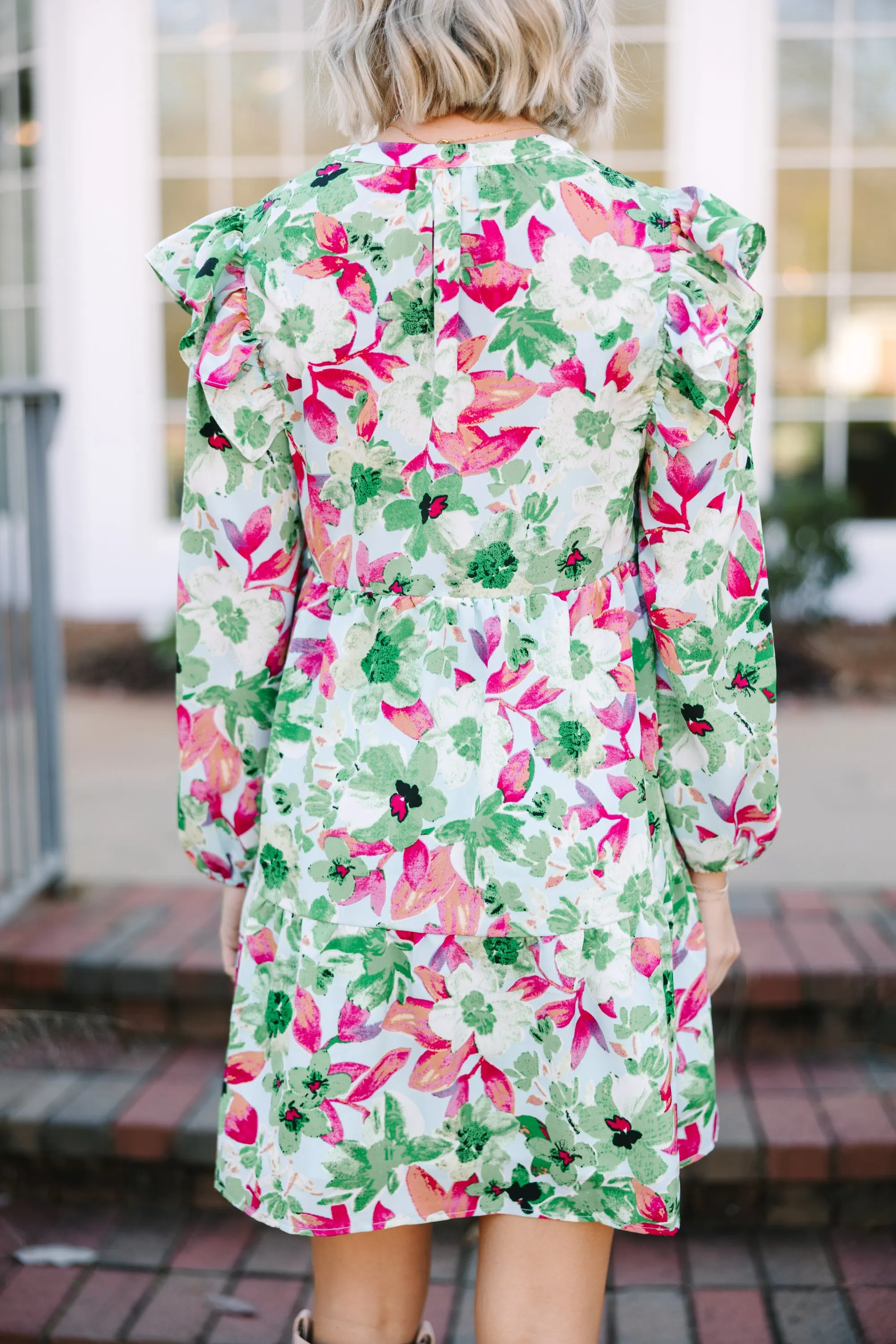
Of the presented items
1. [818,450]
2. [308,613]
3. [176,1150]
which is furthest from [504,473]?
[818,450]

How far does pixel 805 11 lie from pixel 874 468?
1913mm

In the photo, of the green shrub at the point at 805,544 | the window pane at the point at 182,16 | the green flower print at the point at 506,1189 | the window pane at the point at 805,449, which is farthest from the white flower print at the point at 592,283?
the window pane at the point at 182,16

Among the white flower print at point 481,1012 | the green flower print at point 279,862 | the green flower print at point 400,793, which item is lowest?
the white flower print at point 481,1012

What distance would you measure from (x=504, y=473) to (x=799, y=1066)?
1.70 meters

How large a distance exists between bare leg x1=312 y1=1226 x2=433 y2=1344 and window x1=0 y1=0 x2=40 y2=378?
5650 millimetres

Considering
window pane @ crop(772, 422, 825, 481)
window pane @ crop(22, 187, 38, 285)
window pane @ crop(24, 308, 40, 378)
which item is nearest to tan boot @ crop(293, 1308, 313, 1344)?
window pane @ crop(772, 422, 825, 481)

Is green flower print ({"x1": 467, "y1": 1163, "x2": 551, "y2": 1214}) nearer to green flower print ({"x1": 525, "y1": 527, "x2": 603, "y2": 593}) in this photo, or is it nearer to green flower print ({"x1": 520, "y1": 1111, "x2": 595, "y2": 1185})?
green flower print ({"x1": 520, "y1": 1111, "x2": 595, "y2": 1185})

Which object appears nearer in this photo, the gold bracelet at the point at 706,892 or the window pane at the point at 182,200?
the gold bracelet at the point at 706,892

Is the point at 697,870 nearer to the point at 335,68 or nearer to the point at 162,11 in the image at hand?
the point at 335,68

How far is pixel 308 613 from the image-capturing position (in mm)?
1235

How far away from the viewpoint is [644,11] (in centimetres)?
556

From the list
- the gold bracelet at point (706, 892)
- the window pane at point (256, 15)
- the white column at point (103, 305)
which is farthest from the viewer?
the white column at point (103, 305)

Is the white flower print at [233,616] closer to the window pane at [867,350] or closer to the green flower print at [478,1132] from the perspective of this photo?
the green flower print at [478,1132]

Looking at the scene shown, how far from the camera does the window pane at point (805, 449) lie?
19.1 ft
